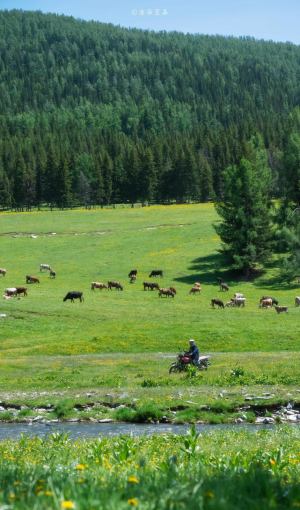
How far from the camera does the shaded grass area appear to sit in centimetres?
3641

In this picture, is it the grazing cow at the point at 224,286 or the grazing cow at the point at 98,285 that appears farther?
the grazing cow at the point at 224,286

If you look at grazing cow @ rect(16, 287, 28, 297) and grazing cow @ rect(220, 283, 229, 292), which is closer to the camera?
grazing cow @ rect(16, 287, 28, 297)

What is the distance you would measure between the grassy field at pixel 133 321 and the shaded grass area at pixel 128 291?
0.14 meters

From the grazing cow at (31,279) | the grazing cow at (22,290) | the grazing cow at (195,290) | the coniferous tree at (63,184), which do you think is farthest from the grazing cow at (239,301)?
the coniferous tree at (63,184)

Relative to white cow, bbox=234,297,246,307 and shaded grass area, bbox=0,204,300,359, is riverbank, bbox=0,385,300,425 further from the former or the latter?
white cow, bbox=234,297,246,307

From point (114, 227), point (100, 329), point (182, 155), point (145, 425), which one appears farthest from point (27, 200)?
point (145, 425)

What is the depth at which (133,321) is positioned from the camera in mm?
42562

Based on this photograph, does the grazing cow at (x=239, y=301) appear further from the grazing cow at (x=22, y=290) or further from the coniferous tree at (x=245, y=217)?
the grazing cow at (x=22, y=290)

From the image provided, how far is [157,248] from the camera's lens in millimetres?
85500

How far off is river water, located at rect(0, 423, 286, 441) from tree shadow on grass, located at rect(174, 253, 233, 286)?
48.3 m

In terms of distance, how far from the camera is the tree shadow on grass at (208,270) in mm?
68938

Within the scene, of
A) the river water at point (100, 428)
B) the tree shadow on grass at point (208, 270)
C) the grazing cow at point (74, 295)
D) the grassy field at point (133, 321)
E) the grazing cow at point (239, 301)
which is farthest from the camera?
the tree shadow on grass at point (208, 270)

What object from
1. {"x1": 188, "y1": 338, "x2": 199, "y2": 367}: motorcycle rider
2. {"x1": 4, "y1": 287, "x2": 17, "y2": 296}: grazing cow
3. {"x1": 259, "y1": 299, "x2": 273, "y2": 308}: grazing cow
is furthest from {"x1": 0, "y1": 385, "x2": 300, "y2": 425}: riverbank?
{"x1": 4, "y1": 287, "x2": 17, "y2": 296}: grazing cow

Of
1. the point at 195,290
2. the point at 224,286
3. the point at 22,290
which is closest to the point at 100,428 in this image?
the point at 22,290
